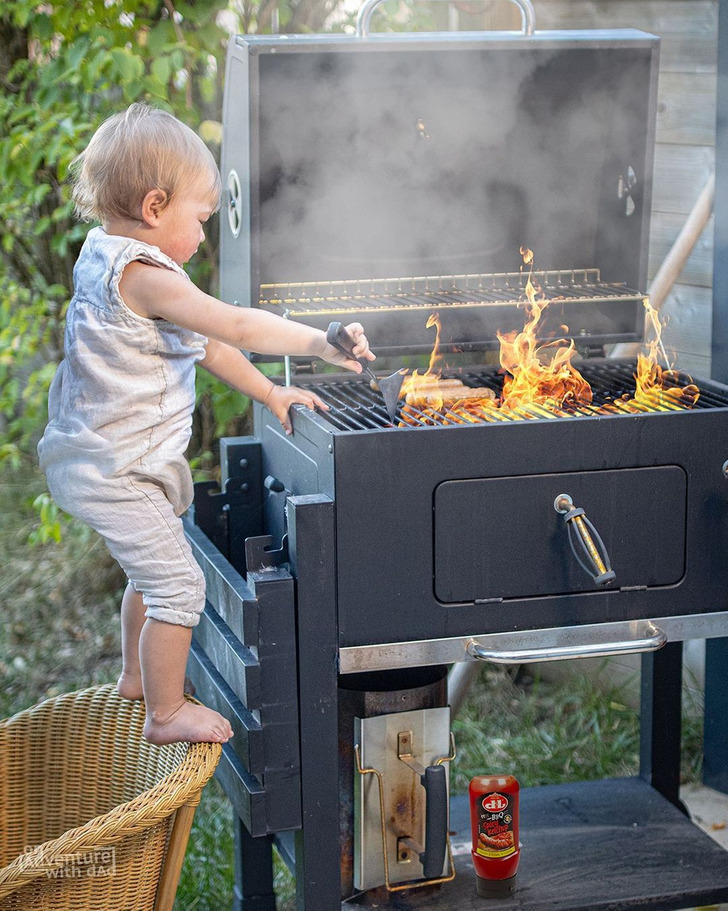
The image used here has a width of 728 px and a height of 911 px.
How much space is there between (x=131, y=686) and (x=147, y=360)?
0.60 m

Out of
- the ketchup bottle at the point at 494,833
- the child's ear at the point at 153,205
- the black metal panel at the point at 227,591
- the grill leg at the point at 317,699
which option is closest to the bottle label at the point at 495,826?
the ketchup bottle at the point at 494,833

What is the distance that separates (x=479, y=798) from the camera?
2.10 metres

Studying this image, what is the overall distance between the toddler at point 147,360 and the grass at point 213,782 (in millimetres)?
920

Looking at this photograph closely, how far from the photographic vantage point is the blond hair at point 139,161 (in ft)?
5.97

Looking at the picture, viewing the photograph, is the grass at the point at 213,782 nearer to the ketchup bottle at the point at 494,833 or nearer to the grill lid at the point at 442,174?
the ketchup bottle at the point at 494,833

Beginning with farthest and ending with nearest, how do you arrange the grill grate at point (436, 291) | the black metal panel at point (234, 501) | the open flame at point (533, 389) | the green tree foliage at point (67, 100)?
the green tree foliage at point (67, 100)
the black metal panel at point (234, 501)
the grill grate at point (436, 291)
the open flame at point (533, 389)

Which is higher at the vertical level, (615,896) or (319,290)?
(319,290)

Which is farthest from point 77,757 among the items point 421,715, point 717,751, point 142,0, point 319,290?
point 142,0

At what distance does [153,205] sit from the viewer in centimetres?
186

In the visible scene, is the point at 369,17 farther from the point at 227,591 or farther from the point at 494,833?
the point at 494,833

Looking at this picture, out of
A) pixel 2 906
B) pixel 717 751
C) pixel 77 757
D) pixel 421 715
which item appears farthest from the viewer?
pixel 717 751

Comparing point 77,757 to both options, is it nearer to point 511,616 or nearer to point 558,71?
point 511,616

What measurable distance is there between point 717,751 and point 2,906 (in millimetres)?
1683

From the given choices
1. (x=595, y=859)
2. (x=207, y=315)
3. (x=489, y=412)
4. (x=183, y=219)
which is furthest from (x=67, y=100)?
(x=595, y=859)
